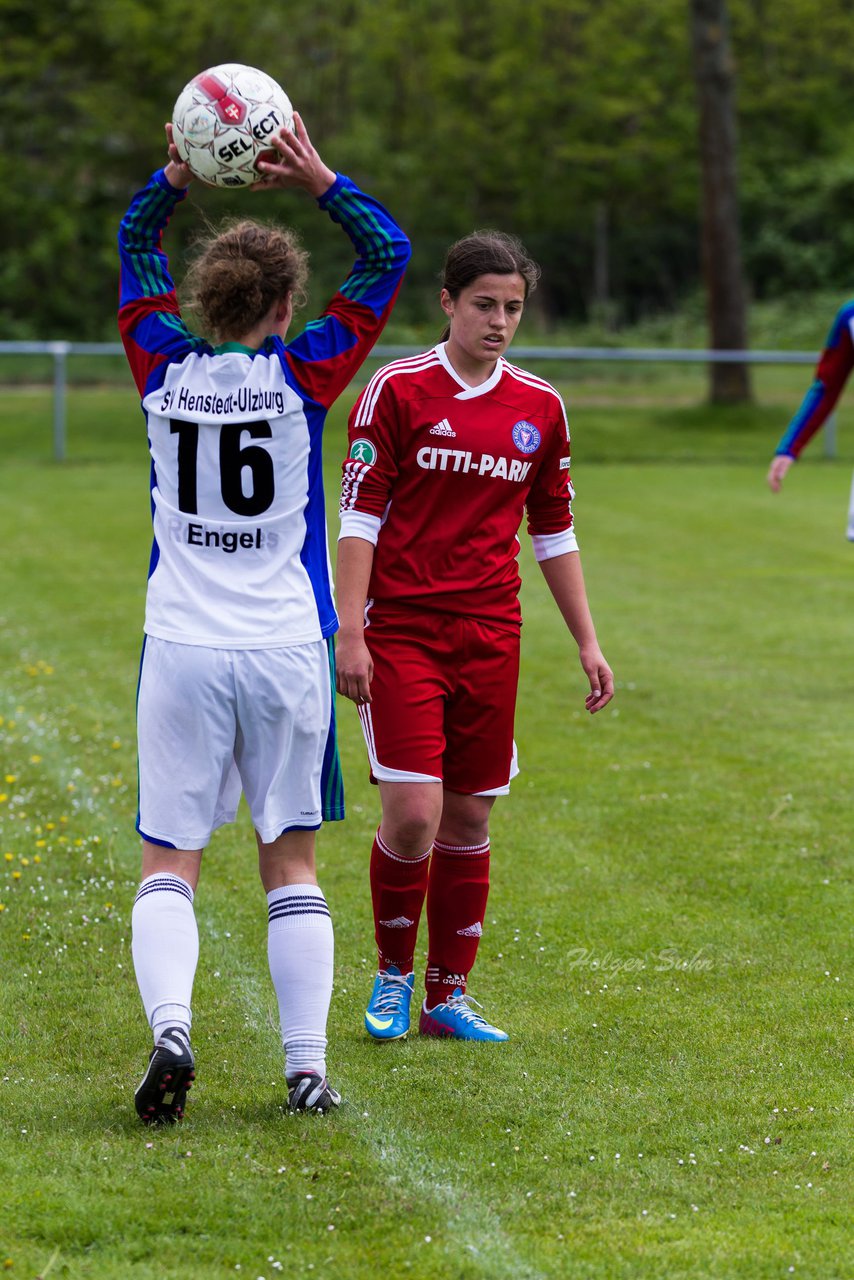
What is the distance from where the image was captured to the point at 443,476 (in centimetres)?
436

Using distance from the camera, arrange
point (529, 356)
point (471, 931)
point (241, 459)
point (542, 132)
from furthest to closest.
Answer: point (542, 132)
point (529, 356)
point (471, 931)
point (241, 459)

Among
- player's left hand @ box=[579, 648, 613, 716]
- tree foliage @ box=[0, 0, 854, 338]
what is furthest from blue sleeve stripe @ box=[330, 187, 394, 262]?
tree foliage @ box=[0, 0, 854, 338]

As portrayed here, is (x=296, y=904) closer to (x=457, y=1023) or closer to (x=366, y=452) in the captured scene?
(x=457, y=1023)

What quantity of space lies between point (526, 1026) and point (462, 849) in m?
0.54

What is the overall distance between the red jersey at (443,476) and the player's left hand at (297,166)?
573 mm

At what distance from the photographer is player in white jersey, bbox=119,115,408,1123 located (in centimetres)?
373

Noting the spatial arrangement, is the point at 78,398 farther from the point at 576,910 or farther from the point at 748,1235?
the point at 748,1235

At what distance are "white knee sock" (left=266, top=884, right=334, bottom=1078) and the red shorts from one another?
21.6 inches

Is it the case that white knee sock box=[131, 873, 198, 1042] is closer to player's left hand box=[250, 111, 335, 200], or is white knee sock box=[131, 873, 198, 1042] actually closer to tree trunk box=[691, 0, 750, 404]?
player's left hand box=[250, 111, 335, 200]

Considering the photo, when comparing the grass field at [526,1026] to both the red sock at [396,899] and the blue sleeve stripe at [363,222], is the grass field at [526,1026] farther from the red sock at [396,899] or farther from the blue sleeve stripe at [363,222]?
the blue sleeve stripe at [363,222]

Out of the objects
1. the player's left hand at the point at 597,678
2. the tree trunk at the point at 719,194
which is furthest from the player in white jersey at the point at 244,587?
the tree trunk at the point at 719,194

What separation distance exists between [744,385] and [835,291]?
1498cm

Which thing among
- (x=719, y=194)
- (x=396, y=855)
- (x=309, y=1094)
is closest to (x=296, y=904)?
(x=309, y=1094)

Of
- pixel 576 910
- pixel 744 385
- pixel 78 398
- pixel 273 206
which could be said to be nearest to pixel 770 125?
pixel 273 206
